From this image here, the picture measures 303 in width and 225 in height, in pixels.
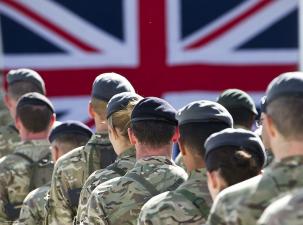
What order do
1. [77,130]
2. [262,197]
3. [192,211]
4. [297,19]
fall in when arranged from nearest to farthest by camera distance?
1. [262,197]
2. [192,211]
3. [77,130]
4. [297,19]

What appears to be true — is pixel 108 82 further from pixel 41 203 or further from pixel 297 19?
pixel 297 19

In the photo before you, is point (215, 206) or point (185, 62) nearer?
point (215, 206)

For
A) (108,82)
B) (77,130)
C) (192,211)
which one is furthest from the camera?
(77,130)

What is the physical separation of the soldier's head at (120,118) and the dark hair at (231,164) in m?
1.13

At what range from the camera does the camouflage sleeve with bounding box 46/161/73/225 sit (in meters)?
5.55

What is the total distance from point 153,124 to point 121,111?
412 mm

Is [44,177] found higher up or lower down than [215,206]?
lower down

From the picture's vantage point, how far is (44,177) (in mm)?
6301

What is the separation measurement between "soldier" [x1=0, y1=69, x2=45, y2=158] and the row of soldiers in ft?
0.27

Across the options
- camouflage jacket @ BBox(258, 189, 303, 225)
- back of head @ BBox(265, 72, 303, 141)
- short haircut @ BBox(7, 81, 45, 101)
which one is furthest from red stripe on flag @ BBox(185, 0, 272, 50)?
camouflage jacket @ BBox(258, 189, 303, 225)

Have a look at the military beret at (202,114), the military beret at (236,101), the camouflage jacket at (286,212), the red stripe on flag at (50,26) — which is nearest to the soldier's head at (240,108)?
the military beret at (236,101)

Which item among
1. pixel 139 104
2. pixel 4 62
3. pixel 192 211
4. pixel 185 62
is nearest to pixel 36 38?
pixel 4 62

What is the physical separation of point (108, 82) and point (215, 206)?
6.83 ft

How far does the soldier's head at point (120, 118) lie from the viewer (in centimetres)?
505
